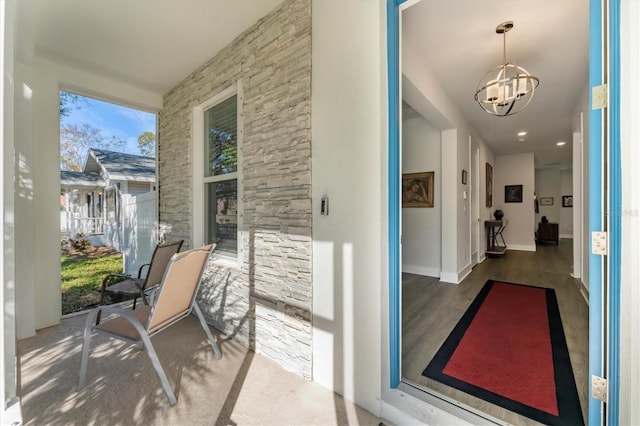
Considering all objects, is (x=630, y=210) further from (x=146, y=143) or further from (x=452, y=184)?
(x=146, y=143)

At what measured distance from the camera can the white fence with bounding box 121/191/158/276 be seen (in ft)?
14.0

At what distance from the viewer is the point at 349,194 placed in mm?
1776

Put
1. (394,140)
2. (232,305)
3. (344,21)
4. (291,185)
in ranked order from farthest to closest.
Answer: (232,305)
(291,185)
(344,21)
(394,140)

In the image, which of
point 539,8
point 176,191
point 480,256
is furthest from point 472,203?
point 176,191

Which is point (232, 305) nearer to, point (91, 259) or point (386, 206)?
point (386, 206)

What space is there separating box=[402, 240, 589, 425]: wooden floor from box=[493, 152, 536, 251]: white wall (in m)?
1.81

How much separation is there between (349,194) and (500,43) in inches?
97.5

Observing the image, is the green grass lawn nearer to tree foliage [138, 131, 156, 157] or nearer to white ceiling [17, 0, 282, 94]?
tree foliage [138, 131, 156, 157]

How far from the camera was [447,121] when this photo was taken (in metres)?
4.04

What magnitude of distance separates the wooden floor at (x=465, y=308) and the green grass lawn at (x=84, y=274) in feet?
13.7

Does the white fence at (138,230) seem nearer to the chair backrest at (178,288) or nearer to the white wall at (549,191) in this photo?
the chair backrest at (178,288)

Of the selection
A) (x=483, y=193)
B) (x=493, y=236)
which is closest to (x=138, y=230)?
(x=483, y=193)

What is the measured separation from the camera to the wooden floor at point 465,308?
5.80 feet

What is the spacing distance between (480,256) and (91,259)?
8.43 m
